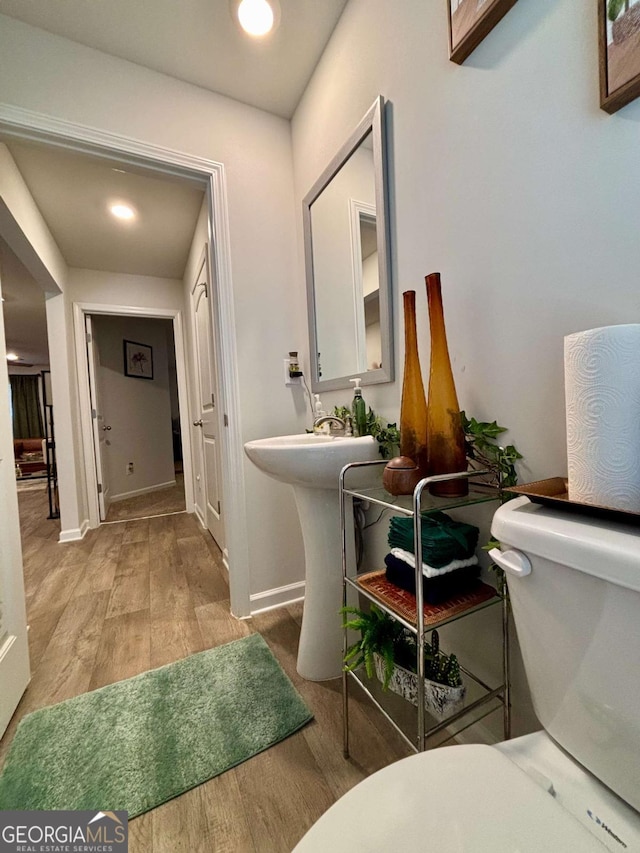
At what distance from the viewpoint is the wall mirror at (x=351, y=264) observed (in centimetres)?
114

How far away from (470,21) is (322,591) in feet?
5.18

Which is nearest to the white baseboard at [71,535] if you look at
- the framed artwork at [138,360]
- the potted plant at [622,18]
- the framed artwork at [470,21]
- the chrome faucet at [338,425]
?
the framed artwork at [138,360]

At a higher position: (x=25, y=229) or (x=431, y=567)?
(x=25, y=229)

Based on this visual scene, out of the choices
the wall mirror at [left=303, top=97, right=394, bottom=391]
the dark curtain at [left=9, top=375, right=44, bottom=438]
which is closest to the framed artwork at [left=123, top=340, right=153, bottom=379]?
the wall mirror at [left=303, top=97, right=394, bottom=391]

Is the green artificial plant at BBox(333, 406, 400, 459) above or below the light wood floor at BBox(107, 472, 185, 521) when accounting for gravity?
above

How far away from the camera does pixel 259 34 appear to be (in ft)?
4.17

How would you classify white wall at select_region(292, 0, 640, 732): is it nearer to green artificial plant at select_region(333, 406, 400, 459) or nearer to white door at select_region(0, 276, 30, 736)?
green artificial plant at select_region(333, 406, 400, 459)

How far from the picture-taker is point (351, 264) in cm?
136

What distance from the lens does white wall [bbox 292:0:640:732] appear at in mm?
617

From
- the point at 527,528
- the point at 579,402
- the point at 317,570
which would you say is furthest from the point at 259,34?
the point at 317,570

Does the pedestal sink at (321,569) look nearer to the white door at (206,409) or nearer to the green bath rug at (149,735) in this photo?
the green bath rug at (149,735)

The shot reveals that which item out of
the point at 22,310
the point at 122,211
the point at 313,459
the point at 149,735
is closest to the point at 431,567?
the point at 313,459

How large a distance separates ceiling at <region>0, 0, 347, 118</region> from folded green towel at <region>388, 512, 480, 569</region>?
72.3 inches

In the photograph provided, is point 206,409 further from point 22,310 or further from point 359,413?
point 22,310
